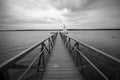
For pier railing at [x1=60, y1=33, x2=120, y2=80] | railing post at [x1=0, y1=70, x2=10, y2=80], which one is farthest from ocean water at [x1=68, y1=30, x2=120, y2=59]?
railing post at [x1=0, y1=70, x2=10, y2=80]

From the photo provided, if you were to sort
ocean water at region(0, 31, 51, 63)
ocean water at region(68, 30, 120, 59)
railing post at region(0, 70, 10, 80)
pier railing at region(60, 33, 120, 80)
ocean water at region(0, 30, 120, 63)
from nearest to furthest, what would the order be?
railing post at region(0, 70, 10, 80)
pier railing at region(60, 33, 120, 80)
ocean water at region(0, 31, 51, 63)
ocean water at region(0, 30, 120, 63)
ocean water at region(68, 30, 120, 59)

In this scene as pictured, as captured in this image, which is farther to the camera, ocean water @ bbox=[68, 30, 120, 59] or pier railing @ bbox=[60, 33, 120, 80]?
ocean water @ bbox=[68, 30, 120, 59]

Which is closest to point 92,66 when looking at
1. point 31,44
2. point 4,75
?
point 4,75

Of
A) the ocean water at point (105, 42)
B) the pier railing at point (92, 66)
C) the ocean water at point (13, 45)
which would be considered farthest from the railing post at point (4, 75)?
the ocean water at point (105, 42)

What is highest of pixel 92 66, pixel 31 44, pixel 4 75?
pixel 4 75

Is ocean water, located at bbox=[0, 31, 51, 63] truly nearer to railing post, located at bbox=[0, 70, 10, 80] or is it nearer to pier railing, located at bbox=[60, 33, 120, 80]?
pier railing, located at bbox=[60, 33, 120, 80]

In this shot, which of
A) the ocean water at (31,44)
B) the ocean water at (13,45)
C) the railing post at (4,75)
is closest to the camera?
the railing post at (4,75)

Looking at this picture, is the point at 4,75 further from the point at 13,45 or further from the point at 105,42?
the point at 105,42

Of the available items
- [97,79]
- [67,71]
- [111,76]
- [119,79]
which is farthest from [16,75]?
[111,76]

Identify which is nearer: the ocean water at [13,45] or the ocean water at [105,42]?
the ocean water at [13,45]

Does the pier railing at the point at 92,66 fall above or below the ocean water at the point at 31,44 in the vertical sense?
above

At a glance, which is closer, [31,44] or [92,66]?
[92,66]

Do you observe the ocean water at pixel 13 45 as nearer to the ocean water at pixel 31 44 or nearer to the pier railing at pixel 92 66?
the ocean water at pixel 31 44

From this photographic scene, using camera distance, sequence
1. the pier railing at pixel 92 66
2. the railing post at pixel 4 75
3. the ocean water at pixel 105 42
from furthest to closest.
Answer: the ocean water at pixel 105 42, the pier railing at pixel 92 66, the railing post at pixel 4 75
